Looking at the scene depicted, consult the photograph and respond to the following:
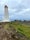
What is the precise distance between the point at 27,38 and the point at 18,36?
82cm

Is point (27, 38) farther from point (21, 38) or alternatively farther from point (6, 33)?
point (6, 33)

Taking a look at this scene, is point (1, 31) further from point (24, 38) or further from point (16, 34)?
point (24, 38)

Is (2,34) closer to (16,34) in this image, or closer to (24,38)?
(16,34)

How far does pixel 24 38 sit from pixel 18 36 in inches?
21.5

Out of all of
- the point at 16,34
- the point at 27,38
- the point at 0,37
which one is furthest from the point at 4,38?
the point at 27,38

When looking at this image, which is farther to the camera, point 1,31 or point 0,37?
point 1,31

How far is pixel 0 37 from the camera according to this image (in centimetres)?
1048

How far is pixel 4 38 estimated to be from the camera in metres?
10.4

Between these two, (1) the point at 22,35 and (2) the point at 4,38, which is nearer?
(2) the point at 4,38

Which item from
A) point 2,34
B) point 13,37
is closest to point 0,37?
point 2,34

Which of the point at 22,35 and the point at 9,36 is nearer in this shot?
the point at 9,36

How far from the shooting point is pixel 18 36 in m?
10.8

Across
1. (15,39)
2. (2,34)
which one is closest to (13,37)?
(15,39)

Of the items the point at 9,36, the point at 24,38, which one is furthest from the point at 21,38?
the point at 9,36
